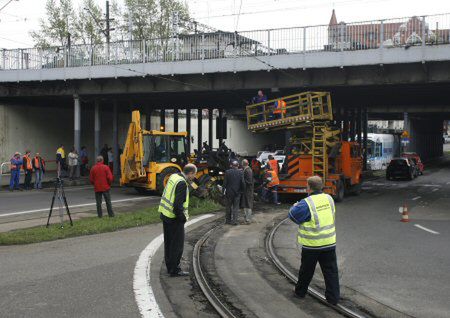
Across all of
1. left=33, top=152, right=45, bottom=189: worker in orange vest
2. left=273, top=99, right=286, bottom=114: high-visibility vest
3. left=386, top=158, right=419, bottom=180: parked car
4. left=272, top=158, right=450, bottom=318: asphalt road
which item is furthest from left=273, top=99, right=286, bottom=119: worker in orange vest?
left=386, top=158, right=419, bottom=180: parked car

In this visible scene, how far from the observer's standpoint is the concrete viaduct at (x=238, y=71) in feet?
69.1

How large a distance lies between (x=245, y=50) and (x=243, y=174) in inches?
452

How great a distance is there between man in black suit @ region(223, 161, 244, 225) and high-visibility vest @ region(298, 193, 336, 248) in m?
7.03

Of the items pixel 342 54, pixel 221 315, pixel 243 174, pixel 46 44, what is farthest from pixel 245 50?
pixel 46 44

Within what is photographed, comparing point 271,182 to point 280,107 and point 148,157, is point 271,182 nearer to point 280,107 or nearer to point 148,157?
point 280,107

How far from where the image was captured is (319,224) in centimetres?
645

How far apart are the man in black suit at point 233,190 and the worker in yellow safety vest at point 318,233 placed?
698cm

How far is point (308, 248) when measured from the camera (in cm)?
653

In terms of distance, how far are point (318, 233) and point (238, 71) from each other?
58.9 ft

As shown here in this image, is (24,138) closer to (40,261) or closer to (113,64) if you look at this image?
(113,64)

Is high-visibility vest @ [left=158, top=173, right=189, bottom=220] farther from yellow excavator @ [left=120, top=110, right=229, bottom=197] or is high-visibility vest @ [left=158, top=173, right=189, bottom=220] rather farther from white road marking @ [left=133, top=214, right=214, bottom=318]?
yellow excavator @ [left=120, top=110, right=229, bottom=197]

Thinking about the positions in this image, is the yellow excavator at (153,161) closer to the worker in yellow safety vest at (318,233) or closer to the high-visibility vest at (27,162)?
the high-visibility vest at (27,162)

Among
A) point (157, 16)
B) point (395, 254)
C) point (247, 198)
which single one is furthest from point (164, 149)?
point (157, 16)

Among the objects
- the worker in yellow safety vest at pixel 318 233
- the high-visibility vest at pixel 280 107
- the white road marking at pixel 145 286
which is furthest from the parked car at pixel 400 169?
the worker in yellow safety vest at pixel 318 233
